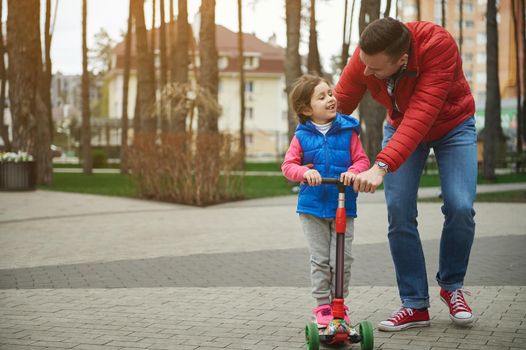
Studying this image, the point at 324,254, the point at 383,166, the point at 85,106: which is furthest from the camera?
the point at 85,106

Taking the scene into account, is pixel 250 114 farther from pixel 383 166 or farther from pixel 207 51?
pixel 383 166

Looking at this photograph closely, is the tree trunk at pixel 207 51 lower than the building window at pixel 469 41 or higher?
lower

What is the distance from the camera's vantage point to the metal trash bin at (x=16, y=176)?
72.4ft

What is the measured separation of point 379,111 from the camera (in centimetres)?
2616

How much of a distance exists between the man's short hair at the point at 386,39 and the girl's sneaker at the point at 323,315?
1.40 metres

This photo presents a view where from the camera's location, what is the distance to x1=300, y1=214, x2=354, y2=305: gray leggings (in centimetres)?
495

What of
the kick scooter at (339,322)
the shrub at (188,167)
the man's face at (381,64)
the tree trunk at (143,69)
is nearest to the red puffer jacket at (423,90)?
the man's face at (381,64)

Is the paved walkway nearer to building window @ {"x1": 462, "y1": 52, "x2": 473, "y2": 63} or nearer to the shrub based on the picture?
the shrub

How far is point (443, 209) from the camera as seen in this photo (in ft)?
17.1

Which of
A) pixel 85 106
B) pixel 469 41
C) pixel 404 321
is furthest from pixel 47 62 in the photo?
pixel 469 41

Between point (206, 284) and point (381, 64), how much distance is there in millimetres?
3031

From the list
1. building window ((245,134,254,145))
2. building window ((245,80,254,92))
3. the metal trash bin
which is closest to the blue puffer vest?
the metal trash bin

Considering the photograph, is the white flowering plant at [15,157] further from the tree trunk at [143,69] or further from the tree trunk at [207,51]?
the tree trunk at [143,69]

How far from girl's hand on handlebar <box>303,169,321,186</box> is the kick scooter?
0.03 m
